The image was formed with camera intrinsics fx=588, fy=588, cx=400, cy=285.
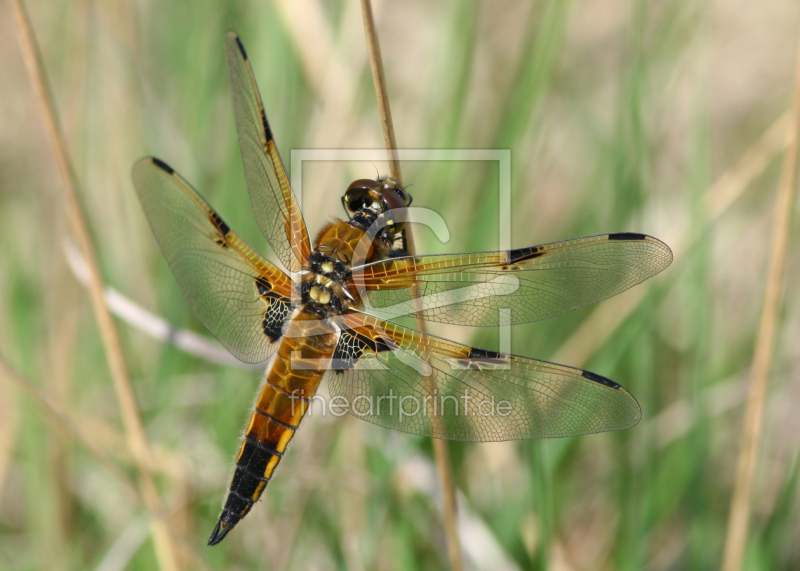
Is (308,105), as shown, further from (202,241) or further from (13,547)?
(13,547)

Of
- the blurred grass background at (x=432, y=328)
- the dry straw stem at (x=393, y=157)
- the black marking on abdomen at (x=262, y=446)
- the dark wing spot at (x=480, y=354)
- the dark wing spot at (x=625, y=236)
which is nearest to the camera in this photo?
the dry straw stem at (x=393, y=157)

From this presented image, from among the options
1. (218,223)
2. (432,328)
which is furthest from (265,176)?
(432,328)

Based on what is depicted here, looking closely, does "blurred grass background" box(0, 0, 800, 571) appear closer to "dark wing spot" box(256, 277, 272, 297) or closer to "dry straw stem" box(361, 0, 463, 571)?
"dry straw stem" box(361, 0, 463, 571)

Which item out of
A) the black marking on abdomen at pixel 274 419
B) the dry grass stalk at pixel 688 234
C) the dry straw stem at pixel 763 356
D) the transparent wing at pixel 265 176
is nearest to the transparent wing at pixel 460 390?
the black marking on abdomen at pixel 274 419

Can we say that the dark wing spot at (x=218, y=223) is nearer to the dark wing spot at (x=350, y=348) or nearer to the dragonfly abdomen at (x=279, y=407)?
the dragonfly abdomen at (x=279, y=407)

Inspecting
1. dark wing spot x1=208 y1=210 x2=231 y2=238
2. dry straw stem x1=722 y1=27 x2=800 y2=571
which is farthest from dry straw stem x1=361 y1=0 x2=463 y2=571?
dry straw stem x1=722 y1=27 x2=800 y2=571
